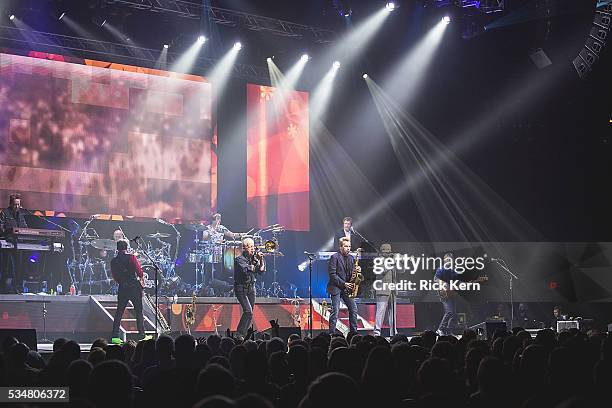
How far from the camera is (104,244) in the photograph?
54.3 feet

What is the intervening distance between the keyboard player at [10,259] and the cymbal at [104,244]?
1.58 meters

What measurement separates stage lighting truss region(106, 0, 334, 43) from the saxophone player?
717 cm

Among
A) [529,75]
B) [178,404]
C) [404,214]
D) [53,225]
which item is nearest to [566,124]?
[529,75]

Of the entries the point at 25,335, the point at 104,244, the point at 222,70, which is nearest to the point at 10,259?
the point at 104,244

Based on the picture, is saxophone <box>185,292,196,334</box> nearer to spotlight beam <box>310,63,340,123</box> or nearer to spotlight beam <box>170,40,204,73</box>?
spotlight beam <box>170,40,204,73</box>

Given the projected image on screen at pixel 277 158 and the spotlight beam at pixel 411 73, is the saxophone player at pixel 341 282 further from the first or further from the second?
the spotlight beam at pixel 411 73

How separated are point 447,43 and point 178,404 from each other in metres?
17.6

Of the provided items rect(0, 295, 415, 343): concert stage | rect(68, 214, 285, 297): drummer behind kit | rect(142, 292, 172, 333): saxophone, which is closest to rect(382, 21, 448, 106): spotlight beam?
rect(68, 214, 285, 297): drummer behind kit

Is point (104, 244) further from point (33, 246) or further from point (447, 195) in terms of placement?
point (447, 195)

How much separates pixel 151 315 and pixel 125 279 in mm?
2567

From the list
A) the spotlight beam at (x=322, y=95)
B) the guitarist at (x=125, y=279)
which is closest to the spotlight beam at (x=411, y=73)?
the spotlight beam at (x=322, y=95)

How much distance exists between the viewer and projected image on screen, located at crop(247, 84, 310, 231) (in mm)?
20281

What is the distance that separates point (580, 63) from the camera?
1881cm

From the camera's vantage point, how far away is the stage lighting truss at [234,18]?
1744 centimetres
